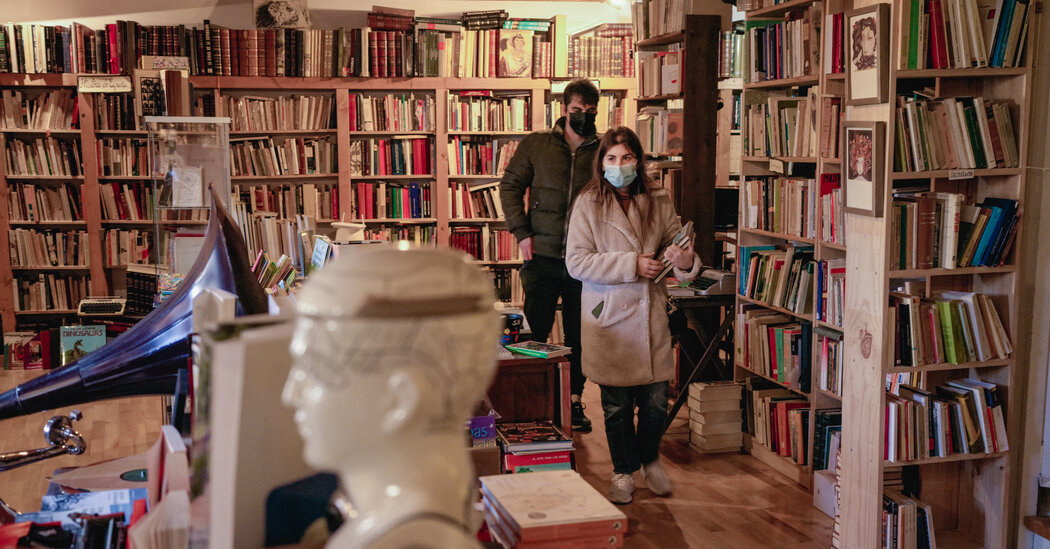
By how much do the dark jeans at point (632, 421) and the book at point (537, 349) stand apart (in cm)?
33

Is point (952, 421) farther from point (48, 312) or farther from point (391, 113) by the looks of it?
point (48, 312)

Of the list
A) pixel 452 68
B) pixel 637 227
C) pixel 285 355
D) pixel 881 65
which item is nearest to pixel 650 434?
pixel 637 227

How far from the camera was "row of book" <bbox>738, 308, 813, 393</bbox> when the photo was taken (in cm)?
405

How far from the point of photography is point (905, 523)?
3068 millimetres

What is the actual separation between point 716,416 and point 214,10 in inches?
183

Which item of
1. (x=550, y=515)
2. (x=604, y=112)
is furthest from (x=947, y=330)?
(x=604, y=112)

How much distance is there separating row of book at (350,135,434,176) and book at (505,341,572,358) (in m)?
3.66

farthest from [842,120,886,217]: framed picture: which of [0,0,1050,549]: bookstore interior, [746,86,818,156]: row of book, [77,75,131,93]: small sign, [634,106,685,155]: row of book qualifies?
[77,75,131,93]: small sign

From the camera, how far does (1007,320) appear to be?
3.07 m

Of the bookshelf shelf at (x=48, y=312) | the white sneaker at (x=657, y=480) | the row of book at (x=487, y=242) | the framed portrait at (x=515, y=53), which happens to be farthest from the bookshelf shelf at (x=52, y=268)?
the white sneaker at (x=657, y=480)

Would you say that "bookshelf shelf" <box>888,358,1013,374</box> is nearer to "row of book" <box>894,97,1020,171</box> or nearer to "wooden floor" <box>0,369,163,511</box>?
"row of book" <box>894,97,1020,171</box>

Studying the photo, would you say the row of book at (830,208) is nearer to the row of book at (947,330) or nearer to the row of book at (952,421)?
the row of book at (947,330)

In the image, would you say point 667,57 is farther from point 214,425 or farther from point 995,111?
point 214,425

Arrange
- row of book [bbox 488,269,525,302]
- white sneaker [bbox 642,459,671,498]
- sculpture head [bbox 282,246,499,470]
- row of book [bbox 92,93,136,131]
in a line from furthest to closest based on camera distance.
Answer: row of book [bbox 488,269,525,302] < row of book [bbox 92,93,136,131] < white sneaker [bbox 642,459,671,498] < sculpture head [bbox 282,246,499,470]
